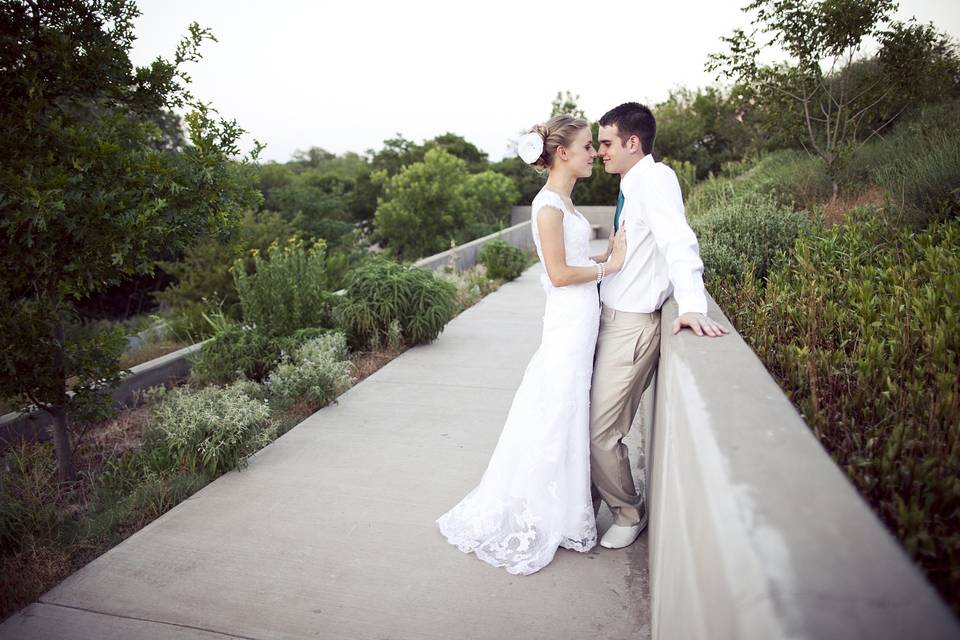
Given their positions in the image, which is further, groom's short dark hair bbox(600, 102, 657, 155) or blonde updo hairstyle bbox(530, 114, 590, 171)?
blonde updo hairstyle bbox(530, 114, 590, 171)

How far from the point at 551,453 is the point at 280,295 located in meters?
4.30

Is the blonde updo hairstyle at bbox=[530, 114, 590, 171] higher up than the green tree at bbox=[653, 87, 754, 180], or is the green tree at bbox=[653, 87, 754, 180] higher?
the green tree at bbox=[653, 87, 754, 180]

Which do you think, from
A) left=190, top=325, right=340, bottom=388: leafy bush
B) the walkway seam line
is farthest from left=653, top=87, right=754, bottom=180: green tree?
the walkway seam line

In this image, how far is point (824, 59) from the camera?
1025 cm

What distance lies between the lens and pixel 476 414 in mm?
4984

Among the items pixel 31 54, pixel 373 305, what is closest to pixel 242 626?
pixel 31 54

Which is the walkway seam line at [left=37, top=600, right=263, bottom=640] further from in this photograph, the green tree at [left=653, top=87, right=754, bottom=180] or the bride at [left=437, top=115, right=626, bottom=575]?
the green tree at [left=653, top=87, right=754, bottom=180]

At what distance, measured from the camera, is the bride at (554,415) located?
3047 millimetres

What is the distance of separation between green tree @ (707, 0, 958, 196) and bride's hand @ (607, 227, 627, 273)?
735 cm

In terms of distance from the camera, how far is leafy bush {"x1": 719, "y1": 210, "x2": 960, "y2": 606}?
156 cm

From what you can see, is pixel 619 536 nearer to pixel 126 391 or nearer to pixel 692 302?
pixel 692 302

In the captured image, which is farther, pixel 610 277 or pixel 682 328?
pixel 610 277

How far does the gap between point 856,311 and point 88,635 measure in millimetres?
3923

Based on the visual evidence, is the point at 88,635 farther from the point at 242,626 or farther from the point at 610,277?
the point at 610,277
